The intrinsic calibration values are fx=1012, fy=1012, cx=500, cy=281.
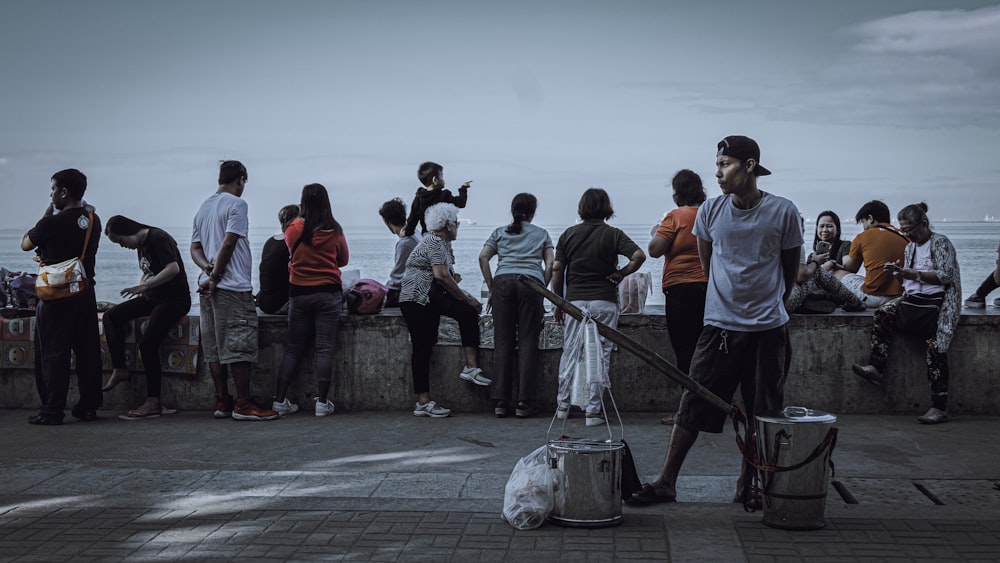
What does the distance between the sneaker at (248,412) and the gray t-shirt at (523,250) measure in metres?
2.22

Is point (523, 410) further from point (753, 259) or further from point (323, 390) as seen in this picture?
point (753, 259)

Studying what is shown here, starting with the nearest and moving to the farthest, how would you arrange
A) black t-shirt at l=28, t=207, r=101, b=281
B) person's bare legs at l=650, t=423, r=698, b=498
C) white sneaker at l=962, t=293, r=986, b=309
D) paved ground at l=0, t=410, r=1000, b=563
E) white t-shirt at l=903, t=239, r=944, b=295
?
paved ground at l=0, t=410, r=1000, b=563
person's bare legs at l=650, t=423, r=698, b=498
white t-shirt at l=903, t=239, r=944, b=295
black t-shirt at l=28, t=207, r=101, b=281
white sneaker at l=962, t=293, r=986, b=309

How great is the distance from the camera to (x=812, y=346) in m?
8.18

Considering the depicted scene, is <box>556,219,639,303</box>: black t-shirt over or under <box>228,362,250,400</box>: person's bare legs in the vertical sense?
over

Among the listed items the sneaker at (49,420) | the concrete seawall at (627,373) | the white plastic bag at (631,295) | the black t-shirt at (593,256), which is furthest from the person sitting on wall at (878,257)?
the sneaker at (49,420)

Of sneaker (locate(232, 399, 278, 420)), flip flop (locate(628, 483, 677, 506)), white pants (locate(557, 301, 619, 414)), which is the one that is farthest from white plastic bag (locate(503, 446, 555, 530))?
sneaker (locate(232, 399, 278, 420))

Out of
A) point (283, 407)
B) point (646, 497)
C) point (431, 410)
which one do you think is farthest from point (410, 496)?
point (283, 407)

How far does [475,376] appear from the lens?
8.39 meters

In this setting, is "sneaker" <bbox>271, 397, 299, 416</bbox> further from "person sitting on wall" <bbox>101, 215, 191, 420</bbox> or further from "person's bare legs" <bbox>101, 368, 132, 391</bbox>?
"person's bare legs" <bbox>101, 368, 132, 391</bbox>

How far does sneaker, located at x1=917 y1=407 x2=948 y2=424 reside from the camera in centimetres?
769

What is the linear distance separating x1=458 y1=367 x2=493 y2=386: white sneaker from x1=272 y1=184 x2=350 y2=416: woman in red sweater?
1.11 meters

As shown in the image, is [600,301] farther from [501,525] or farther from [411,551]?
[411,551]

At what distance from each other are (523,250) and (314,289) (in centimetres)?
175

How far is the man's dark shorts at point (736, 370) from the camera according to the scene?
17.9 ft
